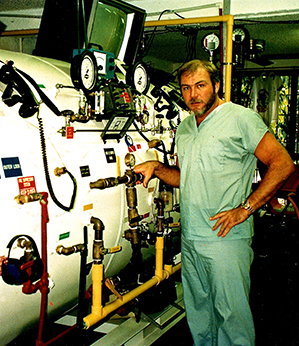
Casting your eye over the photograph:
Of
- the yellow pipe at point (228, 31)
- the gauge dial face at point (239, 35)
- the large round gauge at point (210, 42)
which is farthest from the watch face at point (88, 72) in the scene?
the gauge dial face at point (239, 35)

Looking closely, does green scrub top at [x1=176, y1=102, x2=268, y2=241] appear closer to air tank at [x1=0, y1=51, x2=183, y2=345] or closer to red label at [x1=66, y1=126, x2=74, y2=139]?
air tank at [x1=0, y1=51, x2=183, y2=345]

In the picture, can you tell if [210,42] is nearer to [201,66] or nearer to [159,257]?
[201,66]

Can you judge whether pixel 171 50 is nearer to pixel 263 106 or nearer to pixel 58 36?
pixel 263 106

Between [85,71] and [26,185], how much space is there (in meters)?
0.73

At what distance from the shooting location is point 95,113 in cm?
228

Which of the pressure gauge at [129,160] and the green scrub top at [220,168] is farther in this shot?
the pressure gauge at [129,160]

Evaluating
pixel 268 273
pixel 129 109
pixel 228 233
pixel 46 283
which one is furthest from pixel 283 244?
pixel 46 283

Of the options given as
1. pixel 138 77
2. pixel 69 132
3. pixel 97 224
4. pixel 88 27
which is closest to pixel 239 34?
pixel 138 77

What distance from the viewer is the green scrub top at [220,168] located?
94.0 inches

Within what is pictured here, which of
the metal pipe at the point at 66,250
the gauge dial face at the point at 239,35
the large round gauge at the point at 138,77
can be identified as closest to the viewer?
the metal pipe at the point at 66,250

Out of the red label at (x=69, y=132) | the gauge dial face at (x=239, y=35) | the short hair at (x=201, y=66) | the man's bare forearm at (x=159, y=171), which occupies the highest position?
the gauge dial face at (x=239, y=35)

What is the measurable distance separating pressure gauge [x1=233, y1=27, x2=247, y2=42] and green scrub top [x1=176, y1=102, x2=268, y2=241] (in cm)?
228

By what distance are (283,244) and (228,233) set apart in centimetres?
342

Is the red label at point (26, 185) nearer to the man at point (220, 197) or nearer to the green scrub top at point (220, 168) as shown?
the man at point (220, 197)
